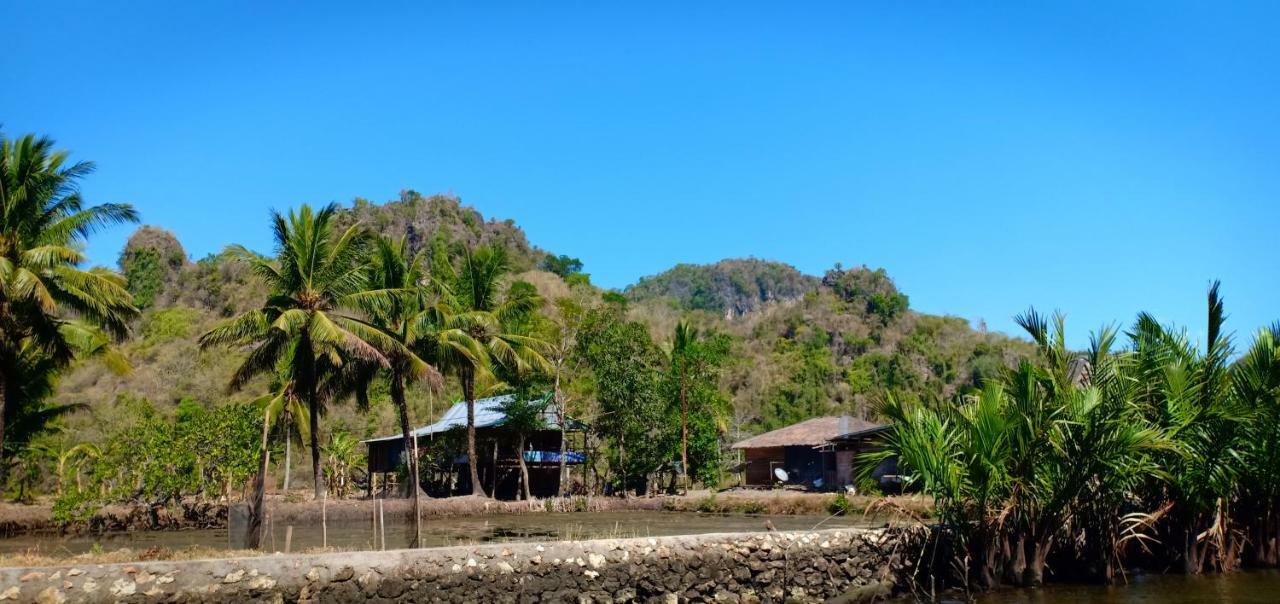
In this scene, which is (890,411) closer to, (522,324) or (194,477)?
(194,477)

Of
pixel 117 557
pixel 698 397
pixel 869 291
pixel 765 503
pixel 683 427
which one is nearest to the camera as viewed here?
pixel 117 557

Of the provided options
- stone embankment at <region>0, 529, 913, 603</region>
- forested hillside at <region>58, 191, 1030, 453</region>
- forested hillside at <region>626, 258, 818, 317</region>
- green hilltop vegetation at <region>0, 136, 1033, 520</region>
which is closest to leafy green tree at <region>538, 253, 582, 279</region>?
forested hillside at <region>58, 191, 1030, 453</region>

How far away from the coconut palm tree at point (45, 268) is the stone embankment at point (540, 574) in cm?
1039

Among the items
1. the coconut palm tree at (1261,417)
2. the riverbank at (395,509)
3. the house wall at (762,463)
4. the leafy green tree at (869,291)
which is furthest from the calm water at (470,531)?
the leafy green tree at (869,291)

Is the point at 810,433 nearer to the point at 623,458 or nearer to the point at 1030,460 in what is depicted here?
the point at 623,458

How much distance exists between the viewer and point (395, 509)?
26.9m

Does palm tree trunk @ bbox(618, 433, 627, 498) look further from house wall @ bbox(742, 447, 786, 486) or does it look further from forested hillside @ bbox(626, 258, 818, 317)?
forested hillside @ bbox(626, 258, 818, 317)

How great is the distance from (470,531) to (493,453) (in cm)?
1346

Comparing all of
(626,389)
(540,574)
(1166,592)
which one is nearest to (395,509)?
(626,389)

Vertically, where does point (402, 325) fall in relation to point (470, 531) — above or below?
above

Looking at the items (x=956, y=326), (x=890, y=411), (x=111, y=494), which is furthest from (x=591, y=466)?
(x=956, y=326)

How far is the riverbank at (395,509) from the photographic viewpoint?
23.2 metres

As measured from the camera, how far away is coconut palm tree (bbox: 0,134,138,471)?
56.1 ft

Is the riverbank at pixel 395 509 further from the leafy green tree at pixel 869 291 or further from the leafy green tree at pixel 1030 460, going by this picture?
the leafy green tree at pixel 869 291
